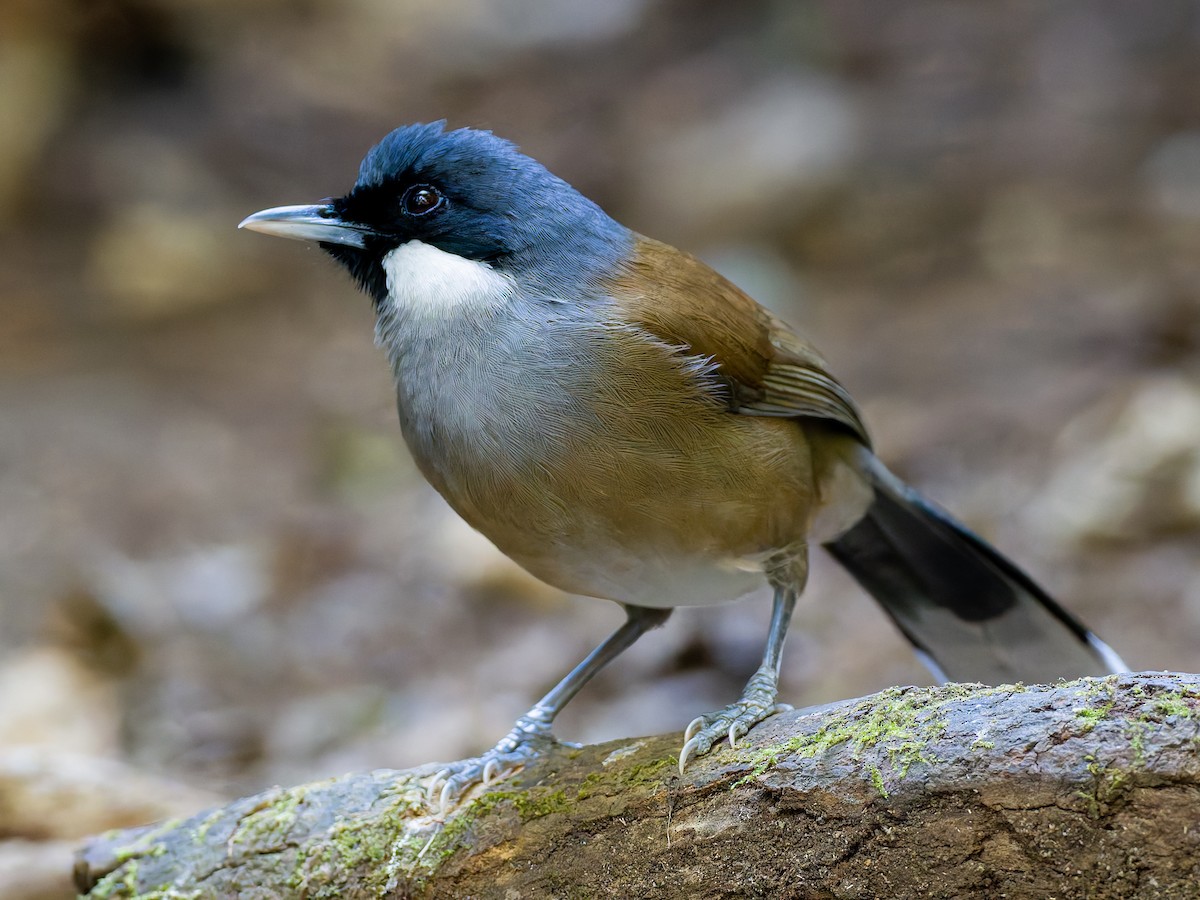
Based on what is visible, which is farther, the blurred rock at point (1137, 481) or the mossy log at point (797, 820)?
the blurred rock at point (1137, 481)

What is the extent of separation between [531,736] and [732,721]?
819mm

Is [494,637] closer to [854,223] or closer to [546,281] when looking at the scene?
[546,281]

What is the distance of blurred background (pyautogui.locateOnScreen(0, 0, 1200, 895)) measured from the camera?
622 centimetres

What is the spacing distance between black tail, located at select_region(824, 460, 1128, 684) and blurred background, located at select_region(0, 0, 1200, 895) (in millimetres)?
1107

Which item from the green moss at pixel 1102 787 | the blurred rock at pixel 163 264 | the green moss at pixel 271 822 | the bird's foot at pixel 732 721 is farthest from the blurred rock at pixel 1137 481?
the blurred rock at pixel 163 264

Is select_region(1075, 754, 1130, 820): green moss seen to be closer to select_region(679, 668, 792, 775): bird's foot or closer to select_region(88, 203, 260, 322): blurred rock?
select_region(679, 668, 792, 775): bird's foot

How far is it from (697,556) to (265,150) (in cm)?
842

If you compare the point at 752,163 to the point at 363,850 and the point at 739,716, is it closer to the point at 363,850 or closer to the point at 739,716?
the point at 739,716

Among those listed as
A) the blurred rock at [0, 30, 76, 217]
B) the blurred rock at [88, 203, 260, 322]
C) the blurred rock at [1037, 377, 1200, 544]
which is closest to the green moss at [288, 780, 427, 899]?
the blurred rock at [1037, 377, 1200, 544]

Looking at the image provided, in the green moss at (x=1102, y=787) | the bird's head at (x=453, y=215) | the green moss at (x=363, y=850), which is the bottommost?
the green moss at (x=1102, y=787)

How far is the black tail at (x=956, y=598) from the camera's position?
4520 mm

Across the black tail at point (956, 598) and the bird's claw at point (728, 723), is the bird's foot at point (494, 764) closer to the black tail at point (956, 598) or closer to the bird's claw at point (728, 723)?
the bird's claw at point (728, 723)

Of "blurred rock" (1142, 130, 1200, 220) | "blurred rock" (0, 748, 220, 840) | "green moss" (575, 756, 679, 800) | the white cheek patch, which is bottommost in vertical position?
"green moss" (575, 756, 679, 800)

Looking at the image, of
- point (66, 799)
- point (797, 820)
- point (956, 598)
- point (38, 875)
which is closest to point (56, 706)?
point (66, 799)
